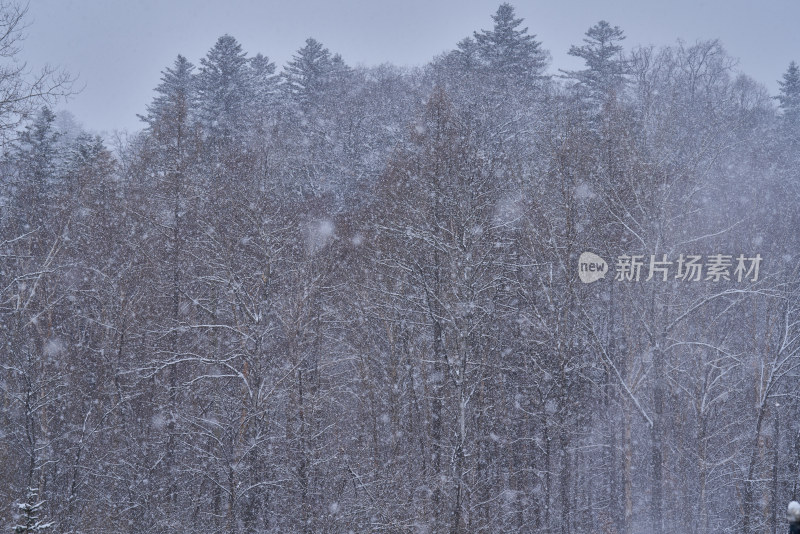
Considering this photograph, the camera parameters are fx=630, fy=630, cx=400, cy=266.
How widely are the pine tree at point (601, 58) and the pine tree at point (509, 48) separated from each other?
214cm

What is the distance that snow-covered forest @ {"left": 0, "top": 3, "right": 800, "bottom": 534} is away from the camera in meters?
16.8

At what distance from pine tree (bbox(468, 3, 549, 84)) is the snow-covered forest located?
44.9 feet

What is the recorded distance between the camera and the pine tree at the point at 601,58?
3312cm

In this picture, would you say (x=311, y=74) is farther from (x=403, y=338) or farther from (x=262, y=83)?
(x=403, y=338)

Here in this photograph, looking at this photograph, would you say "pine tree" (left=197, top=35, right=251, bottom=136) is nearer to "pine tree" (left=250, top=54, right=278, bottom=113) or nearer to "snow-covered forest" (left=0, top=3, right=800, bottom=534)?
"pine tree" (left=250, top=54, right=278, bottom=113)

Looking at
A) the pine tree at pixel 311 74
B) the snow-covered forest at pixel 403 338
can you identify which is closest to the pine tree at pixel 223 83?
the pine tree at pixel 311 74

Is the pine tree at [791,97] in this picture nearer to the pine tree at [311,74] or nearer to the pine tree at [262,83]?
the pine tree at [311,74]

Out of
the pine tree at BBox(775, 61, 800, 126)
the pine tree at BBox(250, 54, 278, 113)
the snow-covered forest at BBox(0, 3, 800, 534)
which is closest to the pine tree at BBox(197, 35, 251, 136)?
the pine tree at BBox(250, 54, 278, 113)

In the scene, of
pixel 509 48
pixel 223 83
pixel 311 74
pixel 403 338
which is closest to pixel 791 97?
pixel 509 48

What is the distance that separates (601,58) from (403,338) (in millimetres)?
22145

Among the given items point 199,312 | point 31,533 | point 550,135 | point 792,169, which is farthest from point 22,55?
point 792,169

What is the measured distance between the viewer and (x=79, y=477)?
1752cm

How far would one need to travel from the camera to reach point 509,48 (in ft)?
116

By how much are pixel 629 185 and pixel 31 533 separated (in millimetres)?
17512
